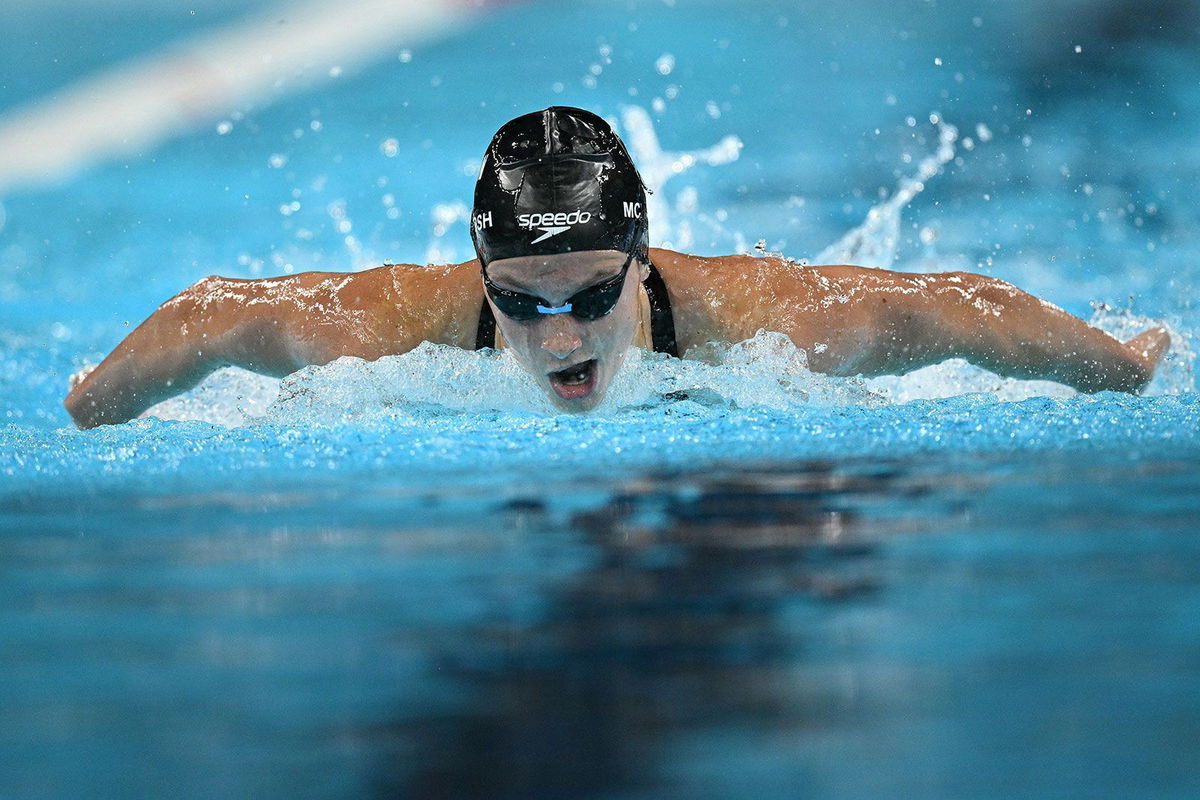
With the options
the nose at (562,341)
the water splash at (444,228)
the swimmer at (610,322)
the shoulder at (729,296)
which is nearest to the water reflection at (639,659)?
the nose at (562,341)

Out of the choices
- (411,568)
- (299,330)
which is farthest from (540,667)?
(299,330)

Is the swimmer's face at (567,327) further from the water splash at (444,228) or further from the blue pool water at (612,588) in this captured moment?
the water splash at (444,228)

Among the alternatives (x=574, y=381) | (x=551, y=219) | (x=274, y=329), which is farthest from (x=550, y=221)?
(x=274, y=329)

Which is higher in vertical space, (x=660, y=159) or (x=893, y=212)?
(x=660, y=159)

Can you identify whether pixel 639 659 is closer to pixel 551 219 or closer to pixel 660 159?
pixel 551 219

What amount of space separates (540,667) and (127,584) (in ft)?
1.54

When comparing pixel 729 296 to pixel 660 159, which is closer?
pixel 729 296

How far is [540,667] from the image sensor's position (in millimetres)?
767

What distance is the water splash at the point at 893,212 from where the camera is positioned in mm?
6340

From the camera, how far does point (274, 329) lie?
110 inches

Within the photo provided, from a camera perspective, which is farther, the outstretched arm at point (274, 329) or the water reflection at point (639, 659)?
the outstretched arm at point (274, 329)

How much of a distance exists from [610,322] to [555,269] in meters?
0.15

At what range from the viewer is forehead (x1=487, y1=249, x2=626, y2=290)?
92.8 inches

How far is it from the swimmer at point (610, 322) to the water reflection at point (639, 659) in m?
1.28
